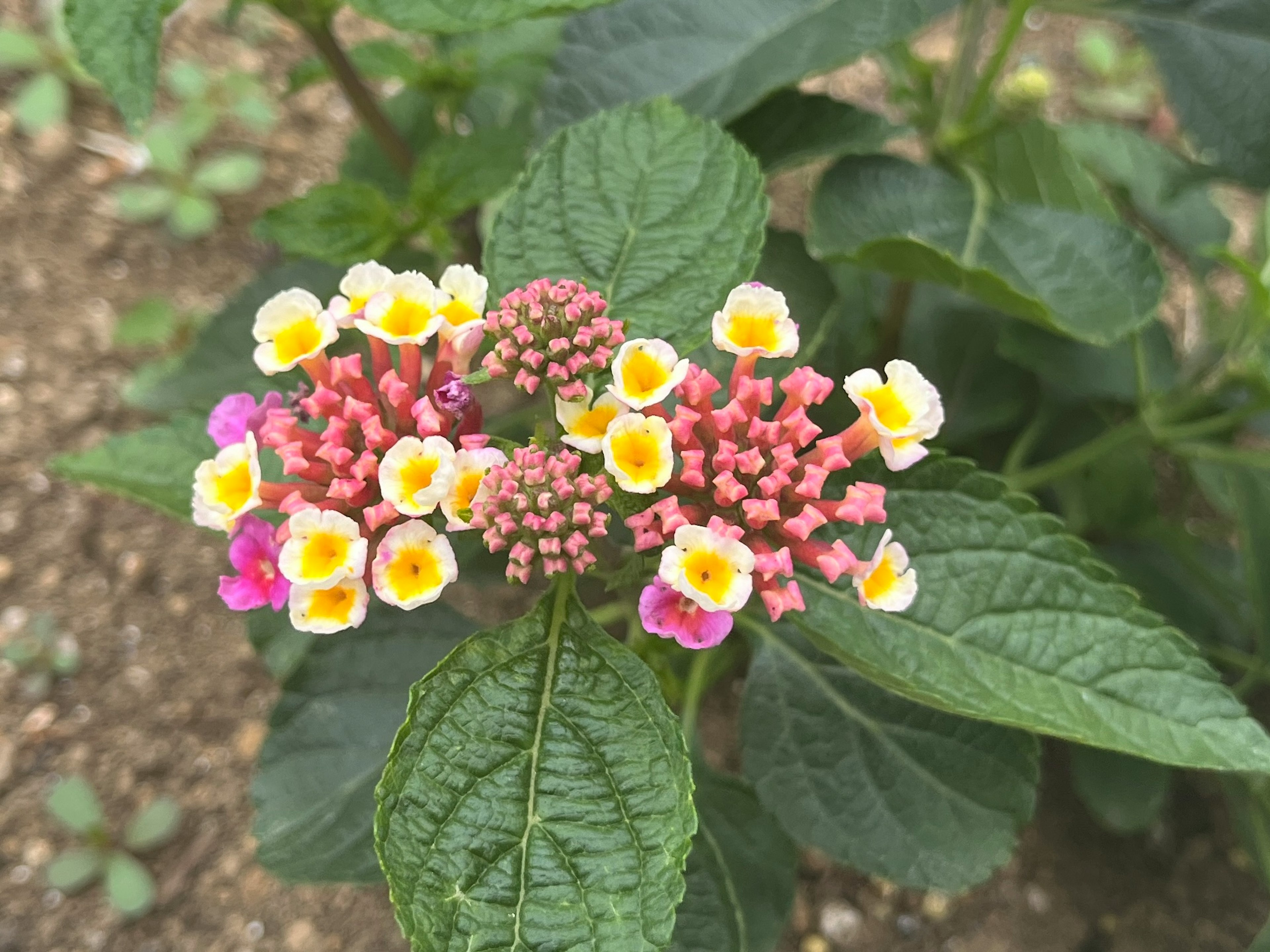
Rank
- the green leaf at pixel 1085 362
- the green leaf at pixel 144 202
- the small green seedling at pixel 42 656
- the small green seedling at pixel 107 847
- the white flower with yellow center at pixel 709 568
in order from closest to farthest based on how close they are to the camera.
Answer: the white flower with yellow center at pixel 709 568 < the green leaf at pixel 1085 362 < the small green seedling at pixel 107 847 < the small green seedling at pixel 42 656 < the green leaf at pixel 144 202

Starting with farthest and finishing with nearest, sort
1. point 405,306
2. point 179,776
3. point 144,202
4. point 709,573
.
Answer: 1. point 144,202
2. point 179,776
3. point 405,306
4. point 709,573

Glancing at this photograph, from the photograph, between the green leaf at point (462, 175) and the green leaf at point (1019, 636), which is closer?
the green leaf at point (1019, 636)

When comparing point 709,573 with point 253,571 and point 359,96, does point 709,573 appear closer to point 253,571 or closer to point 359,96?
point 253,571

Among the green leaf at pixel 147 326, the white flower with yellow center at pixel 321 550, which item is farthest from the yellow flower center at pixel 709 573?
the green leaf at pixel 147 326

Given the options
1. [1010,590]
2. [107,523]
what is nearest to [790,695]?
[1010,590]

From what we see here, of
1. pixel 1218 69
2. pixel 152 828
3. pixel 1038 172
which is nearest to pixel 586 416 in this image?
pixel 1038 172

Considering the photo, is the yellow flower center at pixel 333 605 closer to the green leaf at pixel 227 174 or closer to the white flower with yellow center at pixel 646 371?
the white flower with yellow center at pixel 646 371
